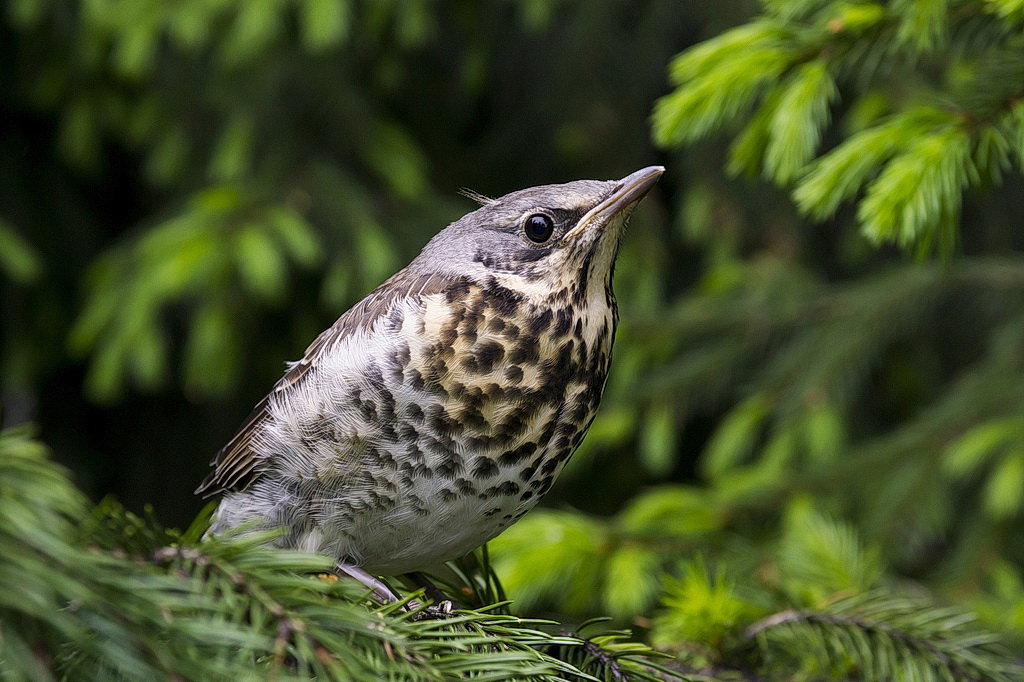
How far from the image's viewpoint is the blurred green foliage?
7.80ft

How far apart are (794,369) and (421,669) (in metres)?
2.20

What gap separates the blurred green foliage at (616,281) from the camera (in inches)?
93.7

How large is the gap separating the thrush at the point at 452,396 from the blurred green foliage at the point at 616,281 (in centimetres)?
33

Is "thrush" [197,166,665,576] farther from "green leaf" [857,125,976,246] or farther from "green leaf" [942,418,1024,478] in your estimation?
"green leaf" [942,418,1024,478]

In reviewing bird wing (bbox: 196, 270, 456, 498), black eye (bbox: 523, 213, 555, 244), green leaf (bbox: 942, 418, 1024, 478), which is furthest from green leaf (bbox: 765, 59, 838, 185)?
green leaf (bbox: 942, 418, 1024, 478)

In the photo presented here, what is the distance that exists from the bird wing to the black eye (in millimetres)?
157

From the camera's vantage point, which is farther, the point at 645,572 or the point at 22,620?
the point at 645,572

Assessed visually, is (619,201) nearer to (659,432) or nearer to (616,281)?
(659,432)

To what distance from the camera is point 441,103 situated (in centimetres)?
376

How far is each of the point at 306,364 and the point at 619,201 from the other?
2.03ft

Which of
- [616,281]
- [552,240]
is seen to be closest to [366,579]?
[552,240]

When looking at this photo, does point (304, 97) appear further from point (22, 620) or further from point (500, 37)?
point (22, 620)

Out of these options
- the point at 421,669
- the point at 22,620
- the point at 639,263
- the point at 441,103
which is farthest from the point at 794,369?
the point at 22,620

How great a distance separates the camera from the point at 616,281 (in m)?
3.26
